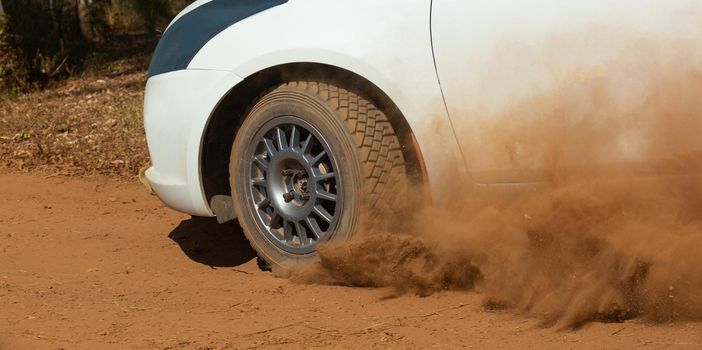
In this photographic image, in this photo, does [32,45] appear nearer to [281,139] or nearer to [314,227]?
[281,139]

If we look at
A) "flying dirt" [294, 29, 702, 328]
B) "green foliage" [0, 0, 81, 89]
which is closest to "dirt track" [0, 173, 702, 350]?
"flying dirt" [294, 29, 702, 328]

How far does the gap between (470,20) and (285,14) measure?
99cm

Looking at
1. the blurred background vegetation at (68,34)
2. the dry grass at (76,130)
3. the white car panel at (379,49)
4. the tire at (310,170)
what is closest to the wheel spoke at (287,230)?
the tire at (310,170)

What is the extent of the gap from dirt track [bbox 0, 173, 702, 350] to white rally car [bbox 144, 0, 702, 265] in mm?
380

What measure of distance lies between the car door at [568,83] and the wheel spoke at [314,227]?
85 centimetres

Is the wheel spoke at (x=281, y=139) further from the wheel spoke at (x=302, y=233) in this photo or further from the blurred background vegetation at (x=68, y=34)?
the blurred background vegetation at (x=68, y=34)

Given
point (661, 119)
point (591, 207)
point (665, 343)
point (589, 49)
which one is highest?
point (589, 49)

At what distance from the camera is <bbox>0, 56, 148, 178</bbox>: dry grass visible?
8359 mm

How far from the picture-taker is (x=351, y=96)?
4820 mm

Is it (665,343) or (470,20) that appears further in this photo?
(470,20)

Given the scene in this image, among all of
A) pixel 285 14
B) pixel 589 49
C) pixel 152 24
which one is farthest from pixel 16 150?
pixel 152 24

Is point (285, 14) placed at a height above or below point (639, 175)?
above

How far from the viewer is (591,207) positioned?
4266 millimetres

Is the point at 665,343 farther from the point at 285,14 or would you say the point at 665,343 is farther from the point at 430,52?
the point at 285,14
